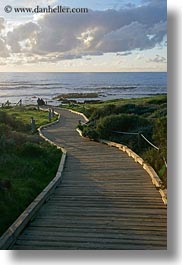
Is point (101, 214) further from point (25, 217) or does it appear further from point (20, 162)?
point (20, 162)

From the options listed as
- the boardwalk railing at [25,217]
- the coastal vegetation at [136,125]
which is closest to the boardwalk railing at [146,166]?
the coastal vegetation at [136,125]

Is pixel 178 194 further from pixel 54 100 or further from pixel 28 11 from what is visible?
pixel 28 11

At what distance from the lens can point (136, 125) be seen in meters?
7.43

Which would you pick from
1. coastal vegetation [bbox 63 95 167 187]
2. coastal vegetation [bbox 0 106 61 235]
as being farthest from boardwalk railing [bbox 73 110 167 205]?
coastal vegetation [bbox 0 106 61 235]

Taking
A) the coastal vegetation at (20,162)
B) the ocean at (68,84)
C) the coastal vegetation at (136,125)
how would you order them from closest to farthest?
the ocean at (68,84) < the coastal vegetation at (20,162) < the coastal vegetation at (136,125)

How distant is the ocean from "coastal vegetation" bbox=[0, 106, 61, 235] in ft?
1.18

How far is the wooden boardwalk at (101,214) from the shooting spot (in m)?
4.21

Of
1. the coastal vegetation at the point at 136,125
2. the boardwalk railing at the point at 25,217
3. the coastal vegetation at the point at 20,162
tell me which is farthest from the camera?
the coastal vegetation at the point at 136,125

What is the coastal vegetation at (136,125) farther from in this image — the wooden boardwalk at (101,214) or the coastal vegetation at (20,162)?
the coastal vegetation at (20,162)

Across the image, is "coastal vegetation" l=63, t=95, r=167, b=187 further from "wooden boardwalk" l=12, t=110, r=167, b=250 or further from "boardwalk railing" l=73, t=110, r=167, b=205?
"wooden boardwalk" l=12, t=110, r=167, b=250

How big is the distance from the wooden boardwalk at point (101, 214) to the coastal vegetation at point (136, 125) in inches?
13.0

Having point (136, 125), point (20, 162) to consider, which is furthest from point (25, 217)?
point (136, 125)

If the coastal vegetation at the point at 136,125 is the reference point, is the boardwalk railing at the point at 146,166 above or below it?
below

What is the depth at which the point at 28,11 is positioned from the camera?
14.7 ft
